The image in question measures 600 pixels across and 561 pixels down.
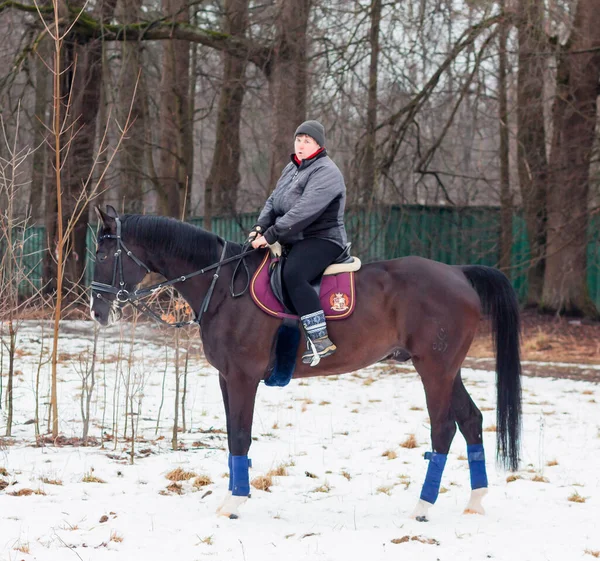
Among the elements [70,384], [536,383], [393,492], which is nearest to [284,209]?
[393,492]

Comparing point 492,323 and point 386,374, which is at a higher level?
point 492,323

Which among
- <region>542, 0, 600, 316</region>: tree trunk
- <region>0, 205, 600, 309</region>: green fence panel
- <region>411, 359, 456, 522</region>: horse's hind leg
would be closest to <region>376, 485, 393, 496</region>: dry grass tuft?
<region>411, 359, 456, 522</region>: horse's hind leg

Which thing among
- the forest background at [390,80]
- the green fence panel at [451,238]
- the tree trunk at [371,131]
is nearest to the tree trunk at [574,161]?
the forest background at [390,80]

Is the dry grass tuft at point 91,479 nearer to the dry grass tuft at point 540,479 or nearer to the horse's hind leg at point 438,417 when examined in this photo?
the horse's hind leg at point 438,417

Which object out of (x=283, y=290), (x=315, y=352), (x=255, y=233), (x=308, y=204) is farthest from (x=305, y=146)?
(x=315, y=352)

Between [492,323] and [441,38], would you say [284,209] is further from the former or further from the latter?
[441,38]

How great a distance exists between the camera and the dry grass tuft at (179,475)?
5504 mm

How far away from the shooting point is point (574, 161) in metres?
13.5

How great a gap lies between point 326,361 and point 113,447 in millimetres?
2366

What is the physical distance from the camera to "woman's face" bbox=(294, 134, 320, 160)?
4.98m

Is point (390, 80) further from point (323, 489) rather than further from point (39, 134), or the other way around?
point (323, 489)

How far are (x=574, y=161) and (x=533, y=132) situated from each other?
62.2 inches

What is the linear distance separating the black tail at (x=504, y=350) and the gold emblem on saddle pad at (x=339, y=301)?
3.11 ft

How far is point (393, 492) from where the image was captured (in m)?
5.38
